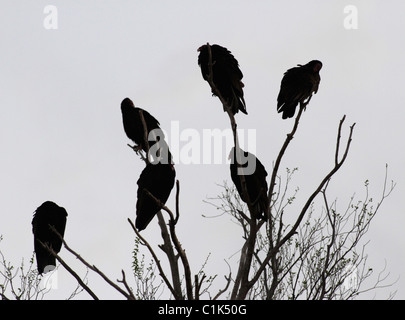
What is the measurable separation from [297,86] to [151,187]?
2.08 meters

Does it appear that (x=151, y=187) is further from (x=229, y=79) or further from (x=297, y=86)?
(x=297, y=86)

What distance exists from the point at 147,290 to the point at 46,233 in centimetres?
190

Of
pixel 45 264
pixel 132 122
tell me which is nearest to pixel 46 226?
pixel 45 264

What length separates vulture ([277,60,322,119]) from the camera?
6242 mm

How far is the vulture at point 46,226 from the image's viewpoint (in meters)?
7.13

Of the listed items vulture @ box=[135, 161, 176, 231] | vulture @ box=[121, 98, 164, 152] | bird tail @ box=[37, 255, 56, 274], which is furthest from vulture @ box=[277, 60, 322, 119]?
bird tail @ box=[37, 255, 56, 274]

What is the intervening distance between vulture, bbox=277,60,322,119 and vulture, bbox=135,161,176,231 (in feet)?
5.51

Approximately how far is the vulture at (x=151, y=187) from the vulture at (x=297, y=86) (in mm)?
1679

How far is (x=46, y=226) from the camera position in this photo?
23.4 ft

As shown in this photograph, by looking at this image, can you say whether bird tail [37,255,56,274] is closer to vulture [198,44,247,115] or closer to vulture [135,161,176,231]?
vulture [135,161,176,231]

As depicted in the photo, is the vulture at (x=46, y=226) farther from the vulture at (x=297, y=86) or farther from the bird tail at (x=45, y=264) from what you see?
the vulture at (x=297, y=86)

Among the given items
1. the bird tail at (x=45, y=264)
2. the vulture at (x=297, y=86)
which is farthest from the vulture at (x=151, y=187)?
the bird tail at (x=45, y=264)

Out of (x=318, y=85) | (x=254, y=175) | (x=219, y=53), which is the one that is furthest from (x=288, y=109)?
(x=254, y=175)
